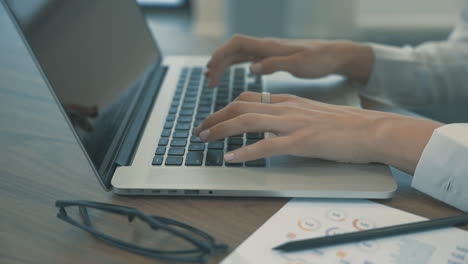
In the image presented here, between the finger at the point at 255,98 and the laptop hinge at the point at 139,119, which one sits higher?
the finger at the point at 255,98

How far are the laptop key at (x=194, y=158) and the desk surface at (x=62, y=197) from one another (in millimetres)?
48

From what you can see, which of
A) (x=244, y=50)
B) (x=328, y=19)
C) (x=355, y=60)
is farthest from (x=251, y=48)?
(x=328, y=19)

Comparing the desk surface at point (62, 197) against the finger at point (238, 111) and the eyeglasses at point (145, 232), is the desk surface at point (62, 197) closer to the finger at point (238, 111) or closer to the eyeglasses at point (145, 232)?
the eyeglasses at point (145, 232)

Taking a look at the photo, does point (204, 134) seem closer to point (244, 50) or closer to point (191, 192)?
point (191, 192)

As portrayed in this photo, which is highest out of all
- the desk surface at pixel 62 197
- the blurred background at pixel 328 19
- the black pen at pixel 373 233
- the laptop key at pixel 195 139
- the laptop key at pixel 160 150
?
the laptop key at pixel 195 139

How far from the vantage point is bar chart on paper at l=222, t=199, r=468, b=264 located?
1.34 feet

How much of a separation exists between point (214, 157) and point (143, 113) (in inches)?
6.8

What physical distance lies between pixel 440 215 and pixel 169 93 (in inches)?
17.5

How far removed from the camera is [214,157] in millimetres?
544

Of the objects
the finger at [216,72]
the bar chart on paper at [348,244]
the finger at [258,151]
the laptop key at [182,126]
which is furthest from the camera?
the finger at [216,72]

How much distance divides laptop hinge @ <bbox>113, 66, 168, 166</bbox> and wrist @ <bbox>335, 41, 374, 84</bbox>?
31 cm

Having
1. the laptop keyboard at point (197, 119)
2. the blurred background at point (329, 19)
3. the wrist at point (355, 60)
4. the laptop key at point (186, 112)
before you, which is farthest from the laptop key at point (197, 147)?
the blurred background at point (329, 19)

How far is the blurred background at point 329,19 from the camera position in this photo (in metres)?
1.71

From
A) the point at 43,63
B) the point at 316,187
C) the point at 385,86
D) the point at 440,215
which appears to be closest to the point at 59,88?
the point at 43,63
